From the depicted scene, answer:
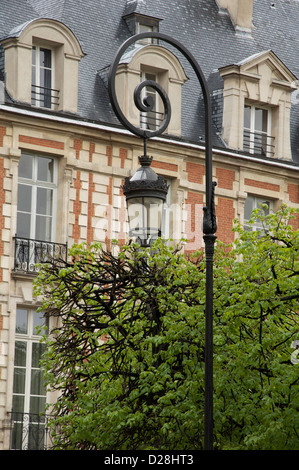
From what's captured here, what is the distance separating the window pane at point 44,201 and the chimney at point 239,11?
7.36 m

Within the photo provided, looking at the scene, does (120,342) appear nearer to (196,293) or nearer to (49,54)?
(196,293)

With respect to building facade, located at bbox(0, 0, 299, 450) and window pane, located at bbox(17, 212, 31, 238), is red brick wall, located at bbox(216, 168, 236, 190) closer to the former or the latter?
building facade, located at bbox(0, 0, 299, 450)

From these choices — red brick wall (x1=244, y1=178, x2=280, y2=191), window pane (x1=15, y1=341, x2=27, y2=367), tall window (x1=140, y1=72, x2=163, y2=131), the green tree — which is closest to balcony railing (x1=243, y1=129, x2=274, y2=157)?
red brick wall (x1=244, y1=178, x2=280, y2=191)

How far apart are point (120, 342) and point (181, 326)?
0.88 m

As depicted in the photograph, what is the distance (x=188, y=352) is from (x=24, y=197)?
958cm

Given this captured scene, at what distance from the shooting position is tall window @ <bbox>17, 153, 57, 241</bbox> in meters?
23.6

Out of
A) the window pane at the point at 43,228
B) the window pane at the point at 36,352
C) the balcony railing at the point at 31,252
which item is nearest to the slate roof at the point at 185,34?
the window pane at the point at 43,228

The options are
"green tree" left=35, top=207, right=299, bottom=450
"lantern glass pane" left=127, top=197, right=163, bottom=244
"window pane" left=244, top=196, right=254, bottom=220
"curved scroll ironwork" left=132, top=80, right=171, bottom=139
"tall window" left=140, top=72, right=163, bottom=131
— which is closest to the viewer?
"lantern glass pane" left=127, top=197, right=163, bottom=244

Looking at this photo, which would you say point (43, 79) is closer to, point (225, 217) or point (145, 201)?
point (225, 217)

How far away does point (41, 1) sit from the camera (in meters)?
25.4

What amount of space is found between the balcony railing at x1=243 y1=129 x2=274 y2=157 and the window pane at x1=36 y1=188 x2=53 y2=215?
16.3ft

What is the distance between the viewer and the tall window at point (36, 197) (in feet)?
77.3

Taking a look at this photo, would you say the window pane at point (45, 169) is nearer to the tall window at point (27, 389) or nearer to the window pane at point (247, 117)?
the tall window at point (27, 389)

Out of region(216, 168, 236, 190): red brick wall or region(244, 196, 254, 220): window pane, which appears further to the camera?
region(244, 196, 254, 220): window pane
